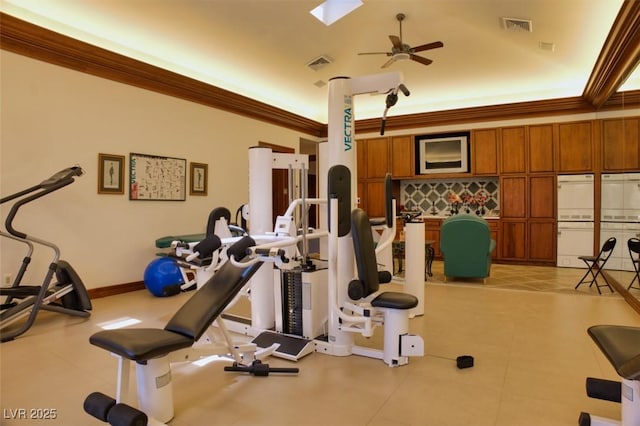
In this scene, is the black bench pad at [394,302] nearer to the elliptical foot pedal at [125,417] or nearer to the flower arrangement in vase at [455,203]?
the elliptical foot pedal at [125,417]

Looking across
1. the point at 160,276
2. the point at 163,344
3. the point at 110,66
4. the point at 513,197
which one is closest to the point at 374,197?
the point at 513,197

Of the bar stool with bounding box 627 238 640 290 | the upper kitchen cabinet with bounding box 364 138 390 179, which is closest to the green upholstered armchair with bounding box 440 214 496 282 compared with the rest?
the bar stool with bounding box 627 238 640 290

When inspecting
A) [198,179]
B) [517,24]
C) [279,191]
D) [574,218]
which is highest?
[517,24]

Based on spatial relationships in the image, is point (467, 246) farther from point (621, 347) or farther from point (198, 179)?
point (198, 179)

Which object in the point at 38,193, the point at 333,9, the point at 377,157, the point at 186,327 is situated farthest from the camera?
the point at 377,157

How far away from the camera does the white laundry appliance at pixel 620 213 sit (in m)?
5.25

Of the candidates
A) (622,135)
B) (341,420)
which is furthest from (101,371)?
(622,135)

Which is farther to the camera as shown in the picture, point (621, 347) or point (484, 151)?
point (484, 151)

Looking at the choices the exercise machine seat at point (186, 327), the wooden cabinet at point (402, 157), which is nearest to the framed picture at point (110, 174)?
the exercise machine seat at point (186, 327)

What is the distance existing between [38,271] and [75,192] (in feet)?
3.35

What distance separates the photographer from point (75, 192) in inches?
190

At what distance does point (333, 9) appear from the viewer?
463 cm

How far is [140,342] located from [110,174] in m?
3.99

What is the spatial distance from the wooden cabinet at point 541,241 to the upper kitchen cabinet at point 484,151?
1314mm
